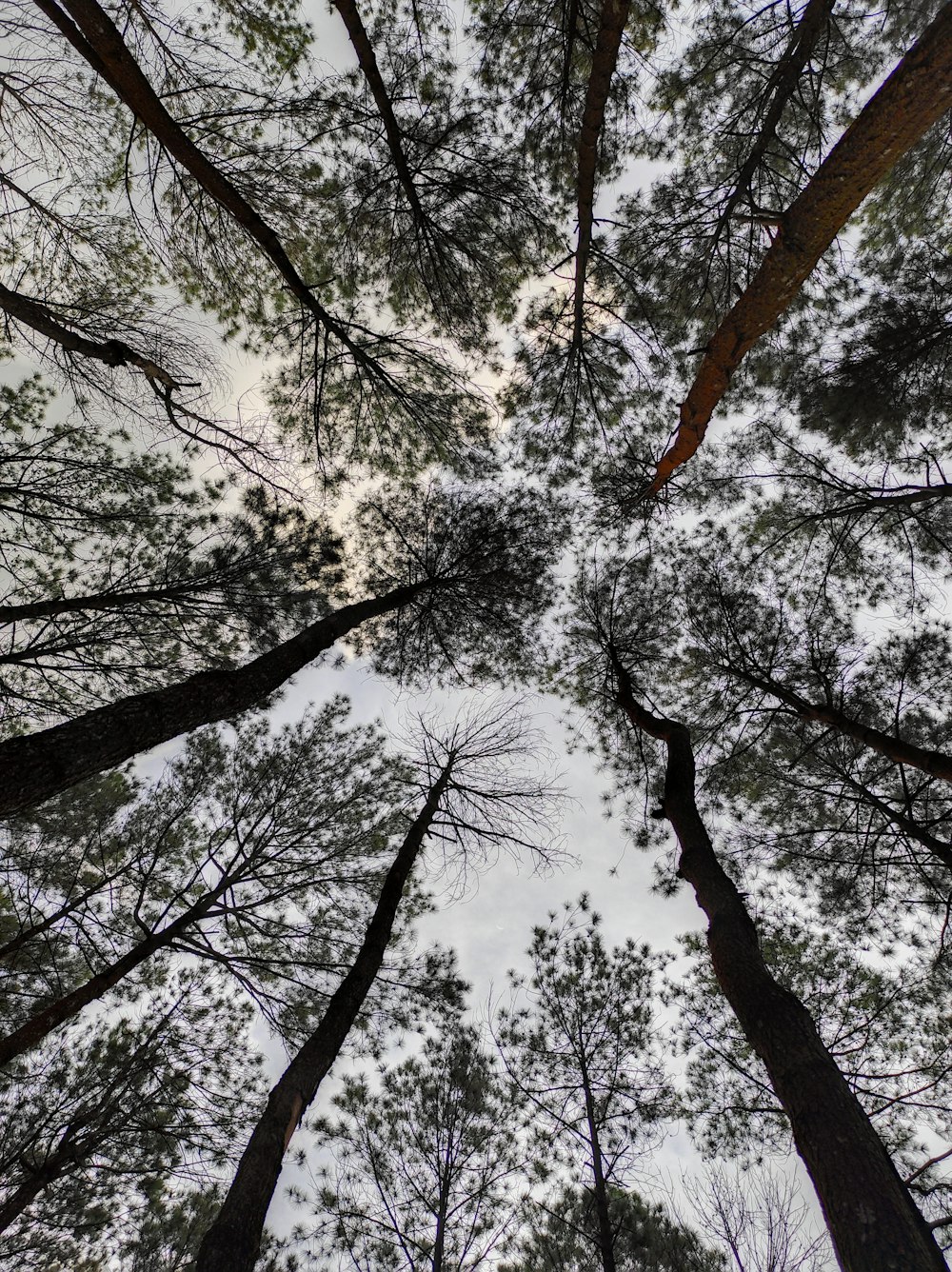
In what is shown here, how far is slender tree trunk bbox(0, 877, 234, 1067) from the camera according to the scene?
411 cm

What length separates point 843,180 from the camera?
10.9 feet

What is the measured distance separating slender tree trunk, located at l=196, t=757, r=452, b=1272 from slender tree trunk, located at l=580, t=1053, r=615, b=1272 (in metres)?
3.85

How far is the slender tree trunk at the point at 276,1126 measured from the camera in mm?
2945

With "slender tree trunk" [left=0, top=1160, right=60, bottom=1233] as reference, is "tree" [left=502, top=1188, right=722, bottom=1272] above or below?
above

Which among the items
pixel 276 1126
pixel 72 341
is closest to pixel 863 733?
pixel 276 1126

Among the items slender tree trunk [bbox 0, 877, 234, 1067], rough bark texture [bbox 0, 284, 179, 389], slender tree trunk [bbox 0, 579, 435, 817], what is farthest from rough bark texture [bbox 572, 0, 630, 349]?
slender tree trunk [bbox 0, 877, 234, 1067]

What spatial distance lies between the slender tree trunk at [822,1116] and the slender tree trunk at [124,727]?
150 inches

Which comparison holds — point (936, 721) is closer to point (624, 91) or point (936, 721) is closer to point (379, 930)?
point (379, 930)

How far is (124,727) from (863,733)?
5.89 metres

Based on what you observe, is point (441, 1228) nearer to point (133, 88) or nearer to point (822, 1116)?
point (822, 1116)

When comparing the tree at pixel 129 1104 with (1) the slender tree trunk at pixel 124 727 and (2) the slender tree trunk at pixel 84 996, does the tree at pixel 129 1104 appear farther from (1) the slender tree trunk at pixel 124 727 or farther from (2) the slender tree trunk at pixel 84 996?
(1) the slender tree trunk at pixel 124 727

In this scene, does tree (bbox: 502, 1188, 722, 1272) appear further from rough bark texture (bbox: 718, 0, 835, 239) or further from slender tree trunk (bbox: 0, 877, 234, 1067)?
rough bark texture (bbox: 718, 0, 835, 239)

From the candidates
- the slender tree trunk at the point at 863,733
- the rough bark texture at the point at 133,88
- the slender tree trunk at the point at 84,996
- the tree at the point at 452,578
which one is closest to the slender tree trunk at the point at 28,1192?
the slender tree trunk at the point at 84,996

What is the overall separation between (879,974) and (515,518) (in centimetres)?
686
